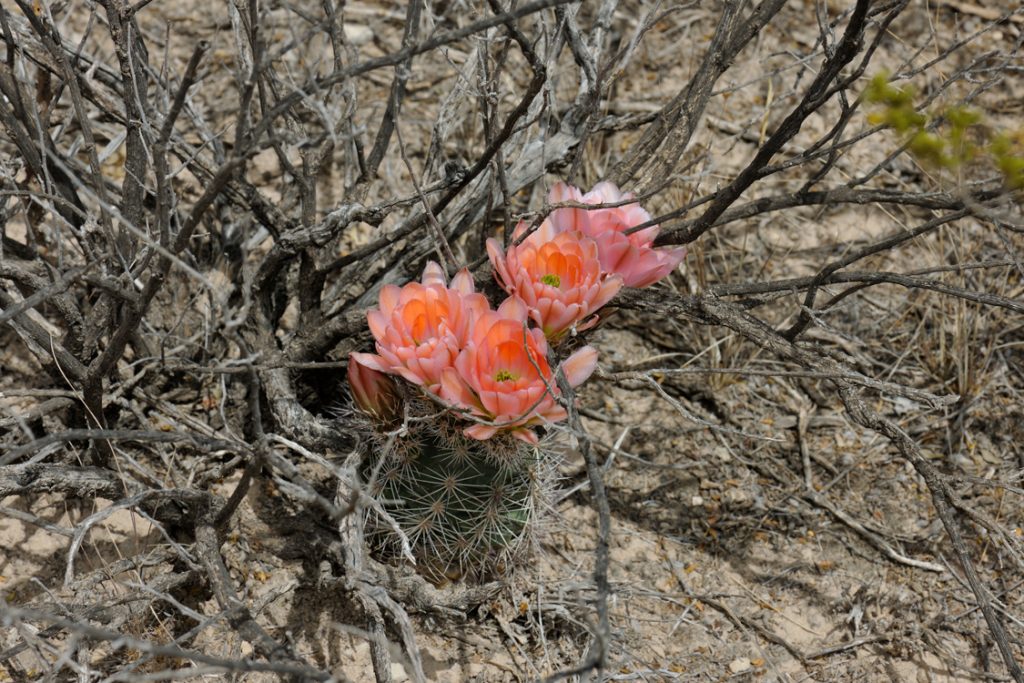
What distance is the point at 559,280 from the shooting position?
5.42 feet

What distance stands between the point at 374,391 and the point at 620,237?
54 centimetres

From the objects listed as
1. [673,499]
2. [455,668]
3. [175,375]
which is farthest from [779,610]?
[175,375]

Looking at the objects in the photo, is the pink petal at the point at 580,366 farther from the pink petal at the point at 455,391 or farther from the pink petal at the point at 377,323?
the pink petal at the point at 377,323

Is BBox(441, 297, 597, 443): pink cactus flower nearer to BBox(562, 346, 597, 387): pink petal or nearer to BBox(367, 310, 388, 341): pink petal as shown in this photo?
BBox(562, 346, 597, 387): pink petal

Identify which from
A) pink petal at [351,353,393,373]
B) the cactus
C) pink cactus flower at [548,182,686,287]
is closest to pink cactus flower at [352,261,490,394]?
pink petal at [351,353,393,373]

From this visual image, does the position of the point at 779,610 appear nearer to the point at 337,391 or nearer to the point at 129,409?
the point at 337,391

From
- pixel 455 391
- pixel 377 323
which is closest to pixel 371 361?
pixel 377 323

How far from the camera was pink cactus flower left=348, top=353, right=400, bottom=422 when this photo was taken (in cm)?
173

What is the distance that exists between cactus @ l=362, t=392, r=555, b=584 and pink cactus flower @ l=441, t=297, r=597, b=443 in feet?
0.37

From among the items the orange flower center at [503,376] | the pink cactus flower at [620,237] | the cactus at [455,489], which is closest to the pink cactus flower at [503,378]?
the orange flower center at [503,376]

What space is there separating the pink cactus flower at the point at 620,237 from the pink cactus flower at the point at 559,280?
0.07 metres

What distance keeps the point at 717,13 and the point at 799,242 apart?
969mm

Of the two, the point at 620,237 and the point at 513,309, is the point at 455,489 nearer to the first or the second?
the point at 513,309

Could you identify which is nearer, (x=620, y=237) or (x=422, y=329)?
(x=422, y=329)
